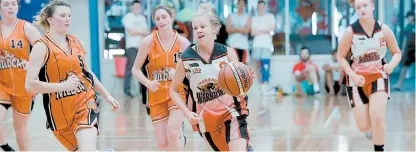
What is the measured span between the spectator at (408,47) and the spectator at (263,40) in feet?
9.14

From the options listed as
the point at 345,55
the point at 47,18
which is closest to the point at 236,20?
the point at 345,55

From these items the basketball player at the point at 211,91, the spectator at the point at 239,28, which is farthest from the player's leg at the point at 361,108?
the spectator at the point at 239,28

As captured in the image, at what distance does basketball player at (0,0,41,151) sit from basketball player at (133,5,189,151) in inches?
40.5

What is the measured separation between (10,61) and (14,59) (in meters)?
0.04

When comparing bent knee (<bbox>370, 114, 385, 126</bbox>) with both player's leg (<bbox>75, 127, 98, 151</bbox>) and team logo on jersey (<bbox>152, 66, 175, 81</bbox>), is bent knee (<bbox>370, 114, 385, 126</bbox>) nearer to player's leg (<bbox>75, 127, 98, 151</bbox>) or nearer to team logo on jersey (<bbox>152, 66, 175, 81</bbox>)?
team logo on jersey (<bbox>152, 66, 175, 81</bbox>)

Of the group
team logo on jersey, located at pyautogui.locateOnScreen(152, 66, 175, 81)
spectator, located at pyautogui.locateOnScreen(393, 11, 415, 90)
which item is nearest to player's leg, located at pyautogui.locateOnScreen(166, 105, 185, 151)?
team logo on jersey, located at pyautogui.locateOnScreen(152, 66, 175, 81)

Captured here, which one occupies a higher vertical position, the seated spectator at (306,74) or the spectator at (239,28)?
the spectator at (239,28)

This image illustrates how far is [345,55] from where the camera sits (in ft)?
22.3

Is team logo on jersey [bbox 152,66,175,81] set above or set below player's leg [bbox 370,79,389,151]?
above

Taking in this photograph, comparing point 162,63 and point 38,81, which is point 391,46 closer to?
point 162,63

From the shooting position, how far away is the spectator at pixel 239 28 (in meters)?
14.9

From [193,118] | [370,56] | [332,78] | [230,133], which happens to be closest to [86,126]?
[193,118]

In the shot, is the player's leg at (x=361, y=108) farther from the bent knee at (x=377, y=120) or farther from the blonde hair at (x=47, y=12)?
the blonde hair at (x=47, y=12)

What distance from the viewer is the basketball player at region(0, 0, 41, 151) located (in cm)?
675
